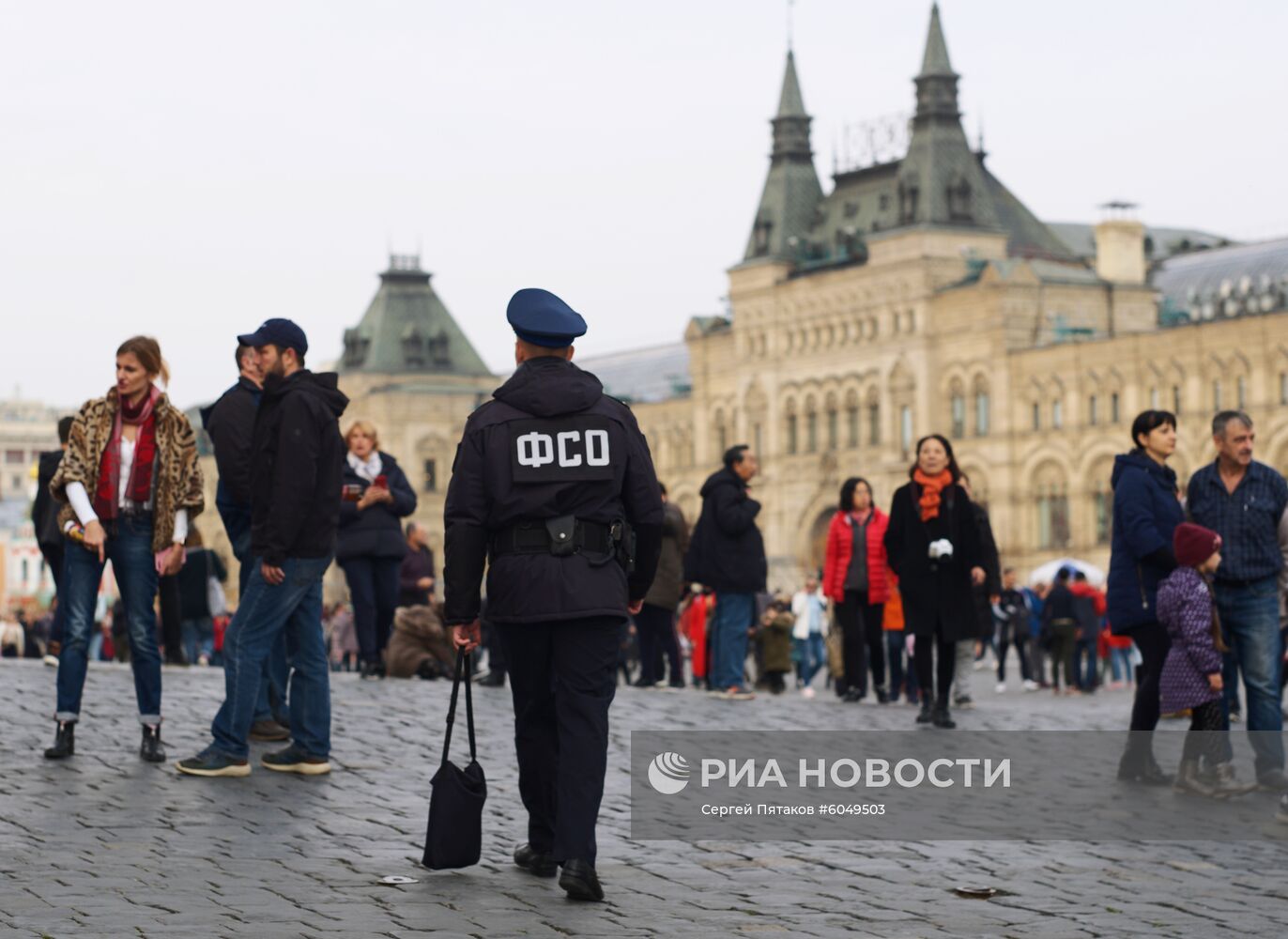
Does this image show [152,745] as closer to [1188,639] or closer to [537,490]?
[537,490]

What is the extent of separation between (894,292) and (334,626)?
37933 millimetres

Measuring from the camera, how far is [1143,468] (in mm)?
11195

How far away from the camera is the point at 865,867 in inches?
322

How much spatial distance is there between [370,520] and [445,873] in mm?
7640

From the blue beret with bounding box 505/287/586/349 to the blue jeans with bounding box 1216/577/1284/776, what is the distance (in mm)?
4490

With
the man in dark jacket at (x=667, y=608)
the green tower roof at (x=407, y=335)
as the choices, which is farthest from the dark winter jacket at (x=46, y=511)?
the green tower roof at (x=407, y=335)

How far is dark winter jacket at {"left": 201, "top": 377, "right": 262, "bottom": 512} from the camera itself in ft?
35.2

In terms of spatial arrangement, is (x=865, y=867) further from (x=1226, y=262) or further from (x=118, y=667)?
(x=1226, y=262)

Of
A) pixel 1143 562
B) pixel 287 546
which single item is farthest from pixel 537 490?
pixel 1143 562

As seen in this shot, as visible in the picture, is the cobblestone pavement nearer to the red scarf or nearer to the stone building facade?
the red scarf

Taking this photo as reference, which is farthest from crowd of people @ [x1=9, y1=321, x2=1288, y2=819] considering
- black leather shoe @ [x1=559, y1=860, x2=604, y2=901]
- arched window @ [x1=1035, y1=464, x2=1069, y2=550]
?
arched window @ [x1=1035, y1=464, x2=1069, y2=550]

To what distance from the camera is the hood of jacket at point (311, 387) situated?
9.81 m

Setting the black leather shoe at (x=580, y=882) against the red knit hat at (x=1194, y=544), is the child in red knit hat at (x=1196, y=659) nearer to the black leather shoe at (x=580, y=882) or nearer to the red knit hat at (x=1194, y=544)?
the red knit hat at (x=1194, y=544)

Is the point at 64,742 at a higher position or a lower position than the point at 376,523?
lower
